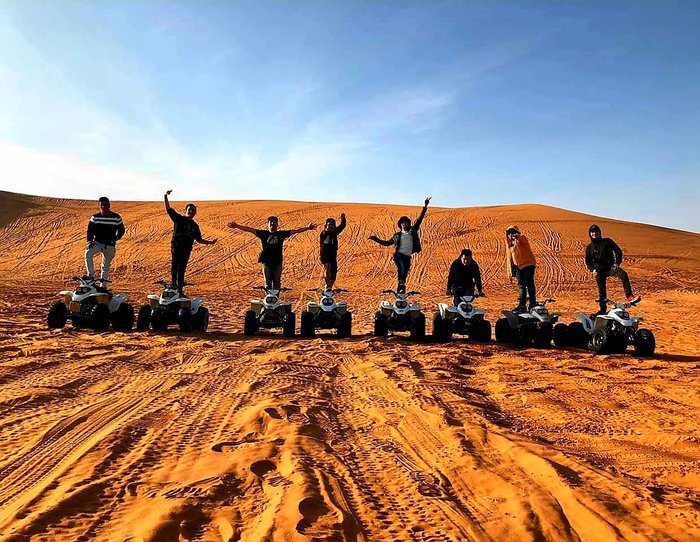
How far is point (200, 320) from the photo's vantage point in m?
9.95

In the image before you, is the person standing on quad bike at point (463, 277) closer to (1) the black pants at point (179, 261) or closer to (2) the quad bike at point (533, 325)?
(2) the quad bike at point (533, 325)

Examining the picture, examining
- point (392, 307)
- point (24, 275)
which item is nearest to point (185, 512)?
point (392, 307)

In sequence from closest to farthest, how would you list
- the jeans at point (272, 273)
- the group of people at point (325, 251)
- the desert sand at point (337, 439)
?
the desert sand at point (337, 439) → the group of people at point (325, 251) → the jeans at point (272, 273)

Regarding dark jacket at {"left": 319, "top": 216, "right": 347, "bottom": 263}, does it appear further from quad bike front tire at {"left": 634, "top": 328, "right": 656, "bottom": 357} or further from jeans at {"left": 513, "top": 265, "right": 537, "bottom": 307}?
quad bike front tire at {"left": 634, "top": 328, "right": 656, "bottom": 357}

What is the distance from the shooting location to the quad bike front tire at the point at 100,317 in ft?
29.9

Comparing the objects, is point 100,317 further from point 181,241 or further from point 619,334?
point 619,334

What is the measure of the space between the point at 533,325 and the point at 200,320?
19.8 feet

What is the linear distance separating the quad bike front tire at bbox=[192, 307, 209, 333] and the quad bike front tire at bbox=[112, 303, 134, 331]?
1.10 metres

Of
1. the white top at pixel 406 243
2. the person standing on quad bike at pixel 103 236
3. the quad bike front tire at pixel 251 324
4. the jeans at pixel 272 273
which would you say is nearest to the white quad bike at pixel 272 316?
the quad bike front tire at pixel 251 324

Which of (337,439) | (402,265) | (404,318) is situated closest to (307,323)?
(404,318)

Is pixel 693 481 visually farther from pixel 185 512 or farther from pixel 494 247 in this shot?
pixel 494 247

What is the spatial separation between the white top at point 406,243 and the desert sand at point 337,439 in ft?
5.26

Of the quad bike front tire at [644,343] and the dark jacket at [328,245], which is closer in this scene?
the quad bike front tire at [644,343]

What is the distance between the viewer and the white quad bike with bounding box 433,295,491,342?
911cm
